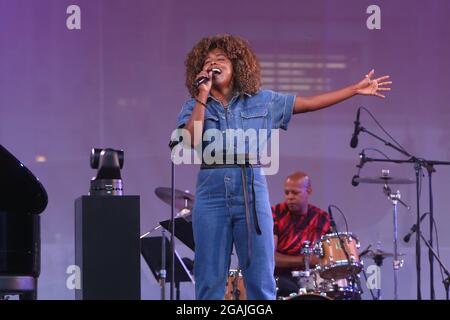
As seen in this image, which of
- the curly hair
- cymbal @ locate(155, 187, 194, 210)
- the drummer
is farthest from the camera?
the drummer

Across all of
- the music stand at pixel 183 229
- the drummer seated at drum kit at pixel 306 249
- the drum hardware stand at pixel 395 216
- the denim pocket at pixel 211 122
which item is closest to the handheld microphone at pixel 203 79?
the denim pocket at pixel 211 122

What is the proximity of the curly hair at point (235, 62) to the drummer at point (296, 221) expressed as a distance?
2912mm

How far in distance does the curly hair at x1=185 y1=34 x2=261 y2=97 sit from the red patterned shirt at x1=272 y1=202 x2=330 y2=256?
2986mm

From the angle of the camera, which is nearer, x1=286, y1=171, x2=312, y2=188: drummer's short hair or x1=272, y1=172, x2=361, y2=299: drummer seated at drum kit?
x1=272, y1=172, x2=361, y2=299: drummer seated at drum kit

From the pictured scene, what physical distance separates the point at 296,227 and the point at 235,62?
3.11 metres

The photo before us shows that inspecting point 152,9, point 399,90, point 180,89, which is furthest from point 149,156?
point 399,90

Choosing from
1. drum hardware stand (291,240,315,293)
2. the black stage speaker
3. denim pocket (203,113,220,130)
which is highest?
denim pocket (203,113,220,130)

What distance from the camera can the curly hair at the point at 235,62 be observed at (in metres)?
4.02

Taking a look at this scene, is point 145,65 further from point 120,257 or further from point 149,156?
point 120,257

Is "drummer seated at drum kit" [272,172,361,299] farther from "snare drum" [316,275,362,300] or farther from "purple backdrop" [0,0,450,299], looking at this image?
"purple backdrop" [0,0,450,299]

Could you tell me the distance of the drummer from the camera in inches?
271

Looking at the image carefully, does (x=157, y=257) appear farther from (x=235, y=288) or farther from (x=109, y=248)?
(x=109, y=248)

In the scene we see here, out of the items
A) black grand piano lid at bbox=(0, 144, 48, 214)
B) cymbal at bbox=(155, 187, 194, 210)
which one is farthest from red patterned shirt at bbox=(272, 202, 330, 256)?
black grand piano lid at bbox=(0, 144, 48, 214)

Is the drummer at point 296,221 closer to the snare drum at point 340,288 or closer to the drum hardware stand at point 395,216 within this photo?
the snare drum at point 340,288
